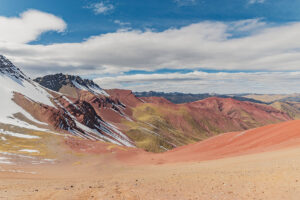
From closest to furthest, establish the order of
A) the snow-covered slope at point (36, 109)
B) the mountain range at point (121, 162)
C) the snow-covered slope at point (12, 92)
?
the mountain range at point (121, 162), the snow-covered slope at point (12, 92), the snow-covered slope at point (36, 109)

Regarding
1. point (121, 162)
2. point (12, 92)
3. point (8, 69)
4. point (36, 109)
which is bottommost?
point (121, 162)

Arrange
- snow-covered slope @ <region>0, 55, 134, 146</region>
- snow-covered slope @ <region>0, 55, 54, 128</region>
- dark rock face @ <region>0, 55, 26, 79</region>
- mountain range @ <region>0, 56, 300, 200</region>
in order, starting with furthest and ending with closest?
1. dark rock face @ <region>0, 55, 26, 79</region>
2. snow-covered slope @ <region>0, 55, 134, 146</region>
3. snow-covered slope @ <region>0, 55, 54, 128</region>
4. mountain range @ <region>0, 56, 300, 200</region>

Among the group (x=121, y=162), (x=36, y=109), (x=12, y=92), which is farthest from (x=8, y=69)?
(x=121, y=162)

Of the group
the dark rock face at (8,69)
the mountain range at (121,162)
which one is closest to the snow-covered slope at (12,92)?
the dark rock face at (8,69)

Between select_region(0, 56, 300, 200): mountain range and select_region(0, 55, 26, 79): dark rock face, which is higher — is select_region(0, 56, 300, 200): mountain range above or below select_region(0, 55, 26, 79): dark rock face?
below

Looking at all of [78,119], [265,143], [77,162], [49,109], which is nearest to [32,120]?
[49,109]

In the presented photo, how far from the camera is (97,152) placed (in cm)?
5509

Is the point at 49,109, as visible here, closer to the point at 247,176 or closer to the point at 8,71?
the point at 8,71

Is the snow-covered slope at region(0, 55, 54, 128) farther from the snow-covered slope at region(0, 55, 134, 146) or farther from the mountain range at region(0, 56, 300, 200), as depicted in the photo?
the mountain range at region(0, 56, 300, 200)

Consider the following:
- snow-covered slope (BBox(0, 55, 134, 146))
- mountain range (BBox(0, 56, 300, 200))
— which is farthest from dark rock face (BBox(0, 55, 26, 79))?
mountain range (BBox(0, 56, 300, 200))

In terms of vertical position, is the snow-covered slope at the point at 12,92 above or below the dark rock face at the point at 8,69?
below

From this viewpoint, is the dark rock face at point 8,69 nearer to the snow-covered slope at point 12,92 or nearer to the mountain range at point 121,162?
the snow-covered slope at point 12,92

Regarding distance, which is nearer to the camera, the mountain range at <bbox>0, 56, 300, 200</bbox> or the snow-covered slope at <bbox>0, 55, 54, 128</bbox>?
the mountain range at <bbox>0, 56, 300, 200</bbox>

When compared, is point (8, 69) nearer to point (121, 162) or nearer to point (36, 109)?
point (36, 109)
